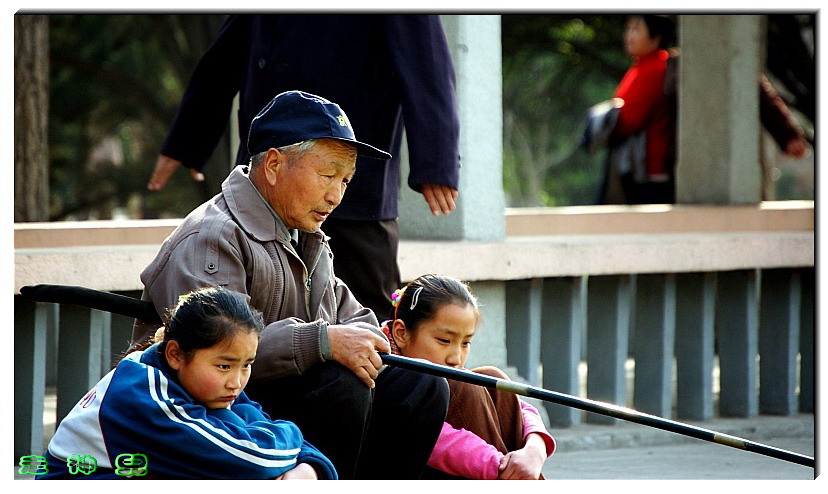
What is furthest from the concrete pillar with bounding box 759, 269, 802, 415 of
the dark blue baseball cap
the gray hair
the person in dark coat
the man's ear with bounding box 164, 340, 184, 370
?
the man's ear with bounding box 164, 340, 184, 370

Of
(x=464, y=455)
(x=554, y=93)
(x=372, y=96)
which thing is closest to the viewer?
(x=464, y=455)

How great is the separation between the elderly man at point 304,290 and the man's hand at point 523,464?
210mm

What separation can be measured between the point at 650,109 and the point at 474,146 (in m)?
2.51

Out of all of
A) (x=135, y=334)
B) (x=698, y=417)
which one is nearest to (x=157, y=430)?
(x=135, y=334)

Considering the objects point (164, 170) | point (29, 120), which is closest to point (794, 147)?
point (29, 120)

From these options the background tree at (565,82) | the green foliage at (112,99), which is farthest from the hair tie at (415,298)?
the green foliage at (112,99)

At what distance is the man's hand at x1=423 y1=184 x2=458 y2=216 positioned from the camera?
4.18 meters

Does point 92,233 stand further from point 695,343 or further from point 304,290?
point 304,290

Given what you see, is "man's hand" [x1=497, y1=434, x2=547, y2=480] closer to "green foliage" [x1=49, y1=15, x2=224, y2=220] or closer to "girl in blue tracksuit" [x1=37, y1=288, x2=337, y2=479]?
"girl in blue tracksuit" [x1=37, y1=288, x2=337, y2=479]

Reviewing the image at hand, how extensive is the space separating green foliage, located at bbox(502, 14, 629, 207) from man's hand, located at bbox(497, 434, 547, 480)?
20.6ft

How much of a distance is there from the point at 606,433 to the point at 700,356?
0.77 meters

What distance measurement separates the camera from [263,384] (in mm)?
3277

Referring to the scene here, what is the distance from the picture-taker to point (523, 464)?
3.47m

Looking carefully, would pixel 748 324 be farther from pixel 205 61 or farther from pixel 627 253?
pixel 205 61
